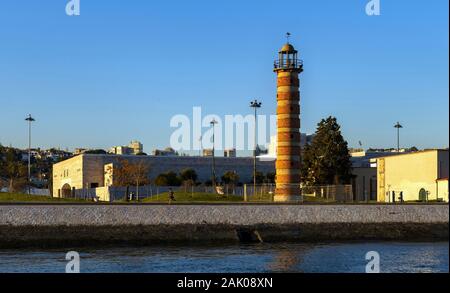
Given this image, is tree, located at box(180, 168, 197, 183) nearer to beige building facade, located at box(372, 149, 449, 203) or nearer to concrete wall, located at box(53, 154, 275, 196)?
concrete wall, located at box(53, 154, 275, 196)

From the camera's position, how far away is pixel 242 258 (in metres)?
37.7

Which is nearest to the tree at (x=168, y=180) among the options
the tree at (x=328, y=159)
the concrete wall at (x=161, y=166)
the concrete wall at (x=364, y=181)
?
the concrete wall at (x=161, y=166)

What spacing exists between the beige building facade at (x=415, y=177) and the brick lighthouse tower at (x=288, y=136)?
12.6 meters

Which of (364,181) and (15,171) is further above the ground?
(15,171)

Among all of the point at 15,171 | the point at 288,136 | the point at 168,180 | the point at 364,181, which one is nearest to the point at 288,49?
the point at 288,136

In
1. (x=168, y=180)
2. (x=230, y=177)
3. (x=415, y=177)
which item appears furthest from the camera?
(x=230, y=177)

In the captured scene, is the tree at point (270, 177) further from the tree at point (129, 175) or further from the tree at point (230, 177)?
the tree at point (129, 175)

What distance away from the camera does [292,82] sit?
Answer: 7481 centimetres

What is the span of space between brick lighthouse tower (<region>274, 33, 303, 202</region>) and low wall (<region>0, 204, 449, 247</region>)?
17104 mm

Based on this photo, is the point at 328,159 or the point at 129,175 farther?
the point at 129,175

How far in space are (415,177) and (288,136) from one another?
58.6 feet

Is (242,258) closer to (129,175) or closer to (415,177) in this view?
(415,177)

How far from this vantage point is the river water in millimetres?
33094
